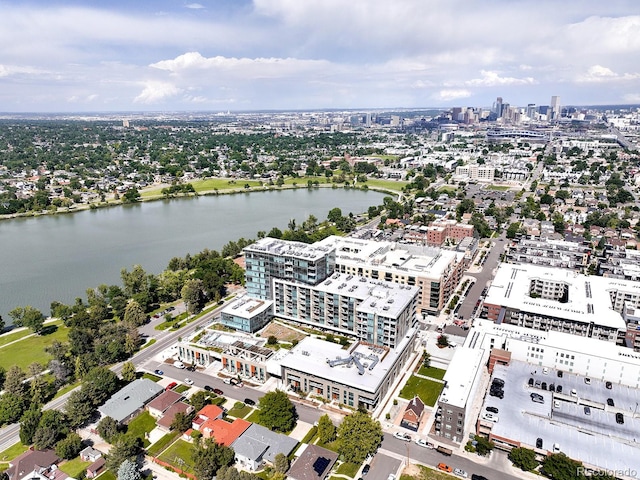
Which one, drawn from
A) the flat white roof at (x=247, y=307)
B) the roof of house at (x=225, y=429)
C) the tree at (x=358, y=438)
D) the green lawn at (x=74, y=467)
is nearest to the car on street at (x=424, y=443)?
the tree at (x=358, y=438)

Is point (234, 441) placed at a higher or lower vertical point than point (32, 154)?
lower

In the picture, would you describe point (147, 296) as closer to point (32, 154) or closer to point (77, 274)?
point (77, 274)

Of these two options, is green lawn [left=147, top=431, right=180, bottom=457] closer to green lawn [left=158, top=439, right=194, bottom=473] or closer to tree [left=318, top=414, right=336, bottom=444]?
green lawn [left=158, top=439, right=194, bottom=473]

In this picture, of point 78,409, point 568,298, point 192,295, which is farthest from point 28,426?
point 568,298

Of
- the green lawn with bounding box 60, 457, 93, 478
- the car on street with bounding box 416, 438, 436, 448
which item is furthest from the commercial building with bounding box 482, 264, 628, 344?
the green lawn with bounding box 60, 457, 93, 478

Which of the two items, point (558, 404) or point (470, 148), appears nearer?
point (558, 404)

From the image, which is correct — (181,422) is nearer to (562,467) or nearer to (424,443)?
(424,443)

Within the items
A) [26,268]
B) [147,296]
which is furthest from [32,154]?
[147,296]
